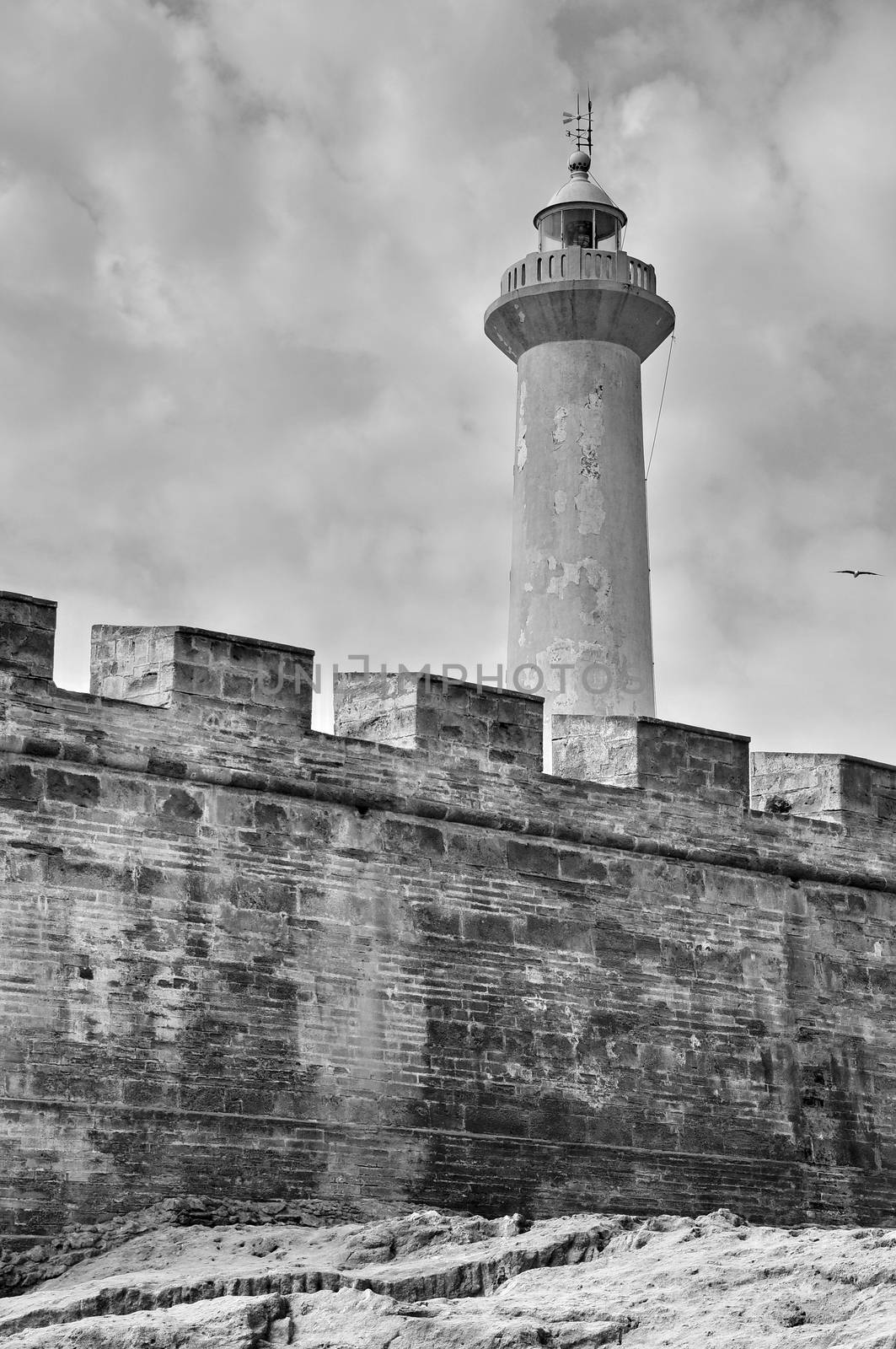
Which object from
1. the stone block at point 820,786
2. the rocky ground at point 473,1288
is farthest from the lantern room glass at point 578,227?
the rocky ground at point 473,1288

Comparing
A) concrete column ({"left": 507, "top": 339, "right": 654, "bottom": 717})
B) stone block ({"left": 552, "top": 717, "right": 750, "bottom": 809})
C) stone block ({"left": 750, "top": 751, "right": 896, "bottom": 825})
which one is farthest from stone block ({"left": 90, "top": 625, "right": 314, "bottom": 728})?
concrete column ({"left": 507, "top": 339, "right": 654, "bottom": 717})

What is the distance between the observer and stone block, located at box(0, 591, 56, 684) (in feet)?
44.6

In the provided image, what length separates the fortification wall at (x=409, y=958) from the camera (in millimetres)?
13414

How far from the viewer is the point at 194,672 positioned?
47.0 ft

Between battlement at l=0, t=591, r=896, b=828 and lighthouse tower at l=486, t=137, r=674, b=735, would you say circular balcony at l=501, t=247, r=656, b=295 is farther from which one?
battlement at l=0, t=591, r=896, b=828

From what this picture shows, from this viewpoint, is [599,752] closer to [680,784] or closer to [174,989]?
[680,784]

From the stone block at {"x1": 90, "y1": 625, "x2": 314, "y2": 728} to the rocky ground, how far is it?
3.16 m

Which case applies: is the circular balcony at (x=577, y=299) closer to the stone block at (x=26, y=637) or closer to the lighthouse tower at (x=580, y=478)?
the lighthouse tower at (x=580, y=478)

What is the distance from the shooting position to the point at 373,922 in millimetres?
14633

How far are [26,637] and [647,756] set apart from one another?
15.4ft

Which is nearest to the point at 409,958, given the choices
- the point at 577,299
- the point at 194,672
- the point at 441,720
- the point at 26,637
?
→ the point at 441,720

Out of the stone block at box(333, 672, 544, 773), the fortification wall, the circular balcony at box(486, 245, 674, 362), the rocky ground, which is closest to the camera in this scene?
the rocky ground

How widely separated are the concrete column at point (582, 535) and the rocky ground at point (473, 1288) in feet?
28.4

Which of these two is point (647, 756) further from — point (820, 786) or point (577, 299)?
point (577, 299)
